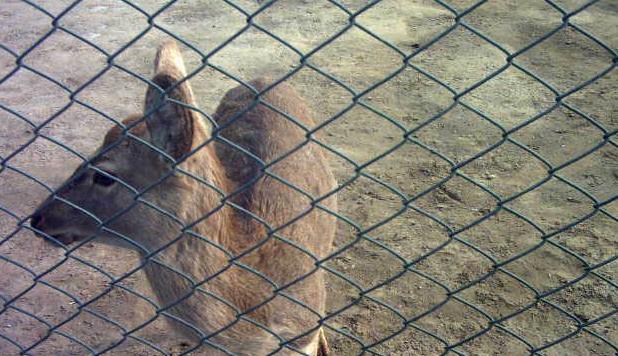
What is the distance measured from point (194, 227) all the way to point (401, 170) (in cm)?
266

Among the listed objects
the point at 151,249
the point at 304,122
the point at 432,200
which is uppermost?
the point at 151,249

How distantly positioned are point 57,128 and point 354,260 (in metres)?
2.85

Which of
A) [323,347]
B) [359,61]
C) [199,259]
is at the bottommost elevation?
[359,61]

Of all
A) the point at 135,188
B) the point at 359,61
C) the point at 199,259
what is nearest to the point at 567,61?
the point at 359,61

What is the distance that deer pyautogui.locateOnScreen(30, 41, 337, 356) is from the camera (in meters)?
2.70

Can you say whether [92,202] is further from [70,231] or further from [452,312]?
[452,312]

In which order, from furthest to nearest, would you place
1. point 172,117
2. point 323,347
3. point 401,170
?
1. point 401,170
2. point 323,347
3. point 172,117

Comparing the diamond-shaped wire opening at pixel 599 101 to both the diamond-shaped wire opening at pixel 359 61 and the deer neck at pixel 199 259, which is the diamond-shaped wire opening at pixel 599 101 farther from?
the deer neck at pixel 199 259

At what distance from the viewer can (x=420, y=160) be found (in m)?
5.43

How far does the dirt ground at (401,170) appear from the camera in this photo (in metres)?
4.05

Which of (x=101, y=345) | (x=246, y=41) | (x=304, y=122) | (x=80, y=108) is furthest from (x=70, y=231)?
(x=246, y=41)

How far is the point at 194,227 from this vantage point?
295cm

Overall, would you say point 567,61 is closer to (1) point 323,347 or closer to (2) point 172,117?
(1) point 323,347

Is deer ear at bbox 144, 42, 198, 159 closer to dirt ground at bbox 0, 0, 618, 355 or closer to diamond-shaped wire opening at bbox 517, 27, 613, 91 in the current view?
dirt ground at bbox 0, 0, 618, 355
